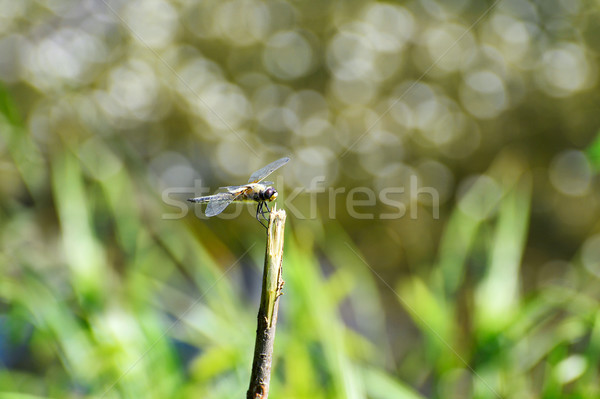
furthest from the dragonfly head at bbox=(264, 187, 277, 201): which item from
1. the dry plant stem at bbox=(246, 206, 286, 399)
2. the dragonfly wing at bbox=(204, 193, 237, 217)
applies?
the dry plant stem at bbox=(246, 206, 286, 399)

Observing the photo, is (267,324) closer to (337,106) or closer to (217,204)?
(217,204)

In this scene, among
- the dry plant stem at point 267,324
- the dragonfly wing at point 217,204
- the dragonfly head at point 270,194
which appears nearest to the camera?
the dry plant stem at point 267,324

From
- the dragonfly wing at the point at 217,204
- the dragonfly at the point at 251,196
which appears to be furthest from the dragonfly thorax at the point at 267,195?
the dragonfly wing at the point at 217,204

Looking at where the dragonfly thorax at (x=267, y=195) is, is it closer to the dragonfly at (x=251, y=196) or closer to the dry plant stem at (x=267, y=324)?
the dragonfly at (x=251, y=196)

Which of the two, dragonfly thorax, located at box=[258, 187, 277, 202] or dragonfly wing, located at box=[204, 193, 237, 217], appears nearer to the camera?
dragonfly thorax, located at box=[258, 187, 277, 202]

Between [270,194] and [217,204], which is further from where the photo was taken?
[217,204]

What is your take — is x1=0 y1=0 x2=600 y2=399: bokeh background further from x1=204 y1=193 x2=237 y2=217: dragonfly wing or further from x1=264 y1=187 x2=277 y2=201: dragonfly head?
x1=264 y1=187 x2=277 y2=201: dragonfly head

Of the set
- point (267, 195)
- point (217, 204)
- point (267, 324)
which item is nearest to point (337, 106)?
point (217, 204)

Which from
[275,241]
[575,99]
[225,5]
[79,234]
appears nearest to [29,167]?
[79,234]

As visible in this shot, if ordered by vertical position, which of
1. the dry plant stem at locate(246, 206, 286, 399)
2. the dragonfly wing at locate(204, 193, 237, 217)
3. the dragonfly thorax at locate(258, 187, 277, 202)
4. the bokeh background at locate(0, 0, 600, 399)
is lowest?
the dry plant stem at locate(246, 206, 286, 399)

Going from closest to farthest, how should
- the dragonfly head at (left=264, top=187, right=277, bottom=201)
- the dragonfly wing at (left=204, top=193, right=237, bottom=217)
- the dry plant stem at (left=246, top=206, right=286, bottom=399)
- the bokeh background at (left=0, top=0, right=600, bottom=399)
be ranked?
the dry plant stem at (left=246, top=206, right=286, bottom=399) → the dragonfly head at (left=264, top=187, right=277, bottom=201) → the dragonfly wing at (left=204, top=193, right=237, bottom=217) → the bokeh background at (left=0, top=0, right=600, bottom=399)
